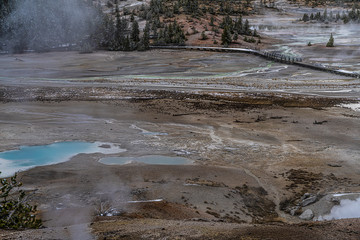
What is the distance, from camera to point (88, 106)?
875 inches

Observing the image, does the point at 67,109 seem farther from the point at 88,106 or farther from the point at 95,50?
the point at 95,50

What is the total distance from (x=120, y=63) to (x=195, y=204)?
32441 millimetres

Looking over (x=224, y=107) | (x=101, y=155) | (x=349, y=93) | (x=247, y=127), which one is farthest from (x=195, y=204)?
(x=349, y=93)

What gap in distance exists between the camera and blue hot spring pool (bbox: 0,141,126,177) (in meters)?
12.8

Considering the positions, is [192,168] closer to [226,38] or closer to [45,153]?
[45,153]

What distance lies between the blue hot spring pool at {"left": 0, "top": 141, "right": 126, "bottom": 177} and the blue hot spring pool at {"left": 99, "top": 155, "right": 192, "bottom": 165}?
36.4 inches

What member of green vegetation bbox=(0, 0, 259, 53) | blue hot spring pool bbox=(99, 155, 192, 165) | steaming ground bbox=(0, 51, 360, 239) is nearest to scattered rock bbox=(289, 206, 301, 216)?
steaming ground bbox=(0, 51, 360, 239)

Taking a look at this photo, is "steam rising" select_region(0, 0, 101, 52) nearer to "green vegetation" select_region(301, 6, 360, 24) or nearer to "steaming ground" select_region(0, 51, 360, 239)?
"steaming ground" select_region(0, 51, 360, 239)

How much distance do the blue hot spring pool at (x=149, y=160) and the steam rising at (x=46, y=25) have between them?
4534cm

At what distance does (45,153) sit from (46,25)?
5096 cm

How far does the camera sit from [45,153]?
14.2 meters

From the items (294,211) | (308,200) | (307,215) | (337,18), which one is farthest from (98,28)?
(307,215)

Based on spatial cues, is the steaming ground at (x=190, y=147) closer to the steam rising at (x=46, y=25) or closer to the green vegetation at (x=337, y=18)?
Result: the steam rising at (x=46, y=25)

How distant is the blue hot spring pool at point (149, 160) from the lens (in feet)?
44.0
